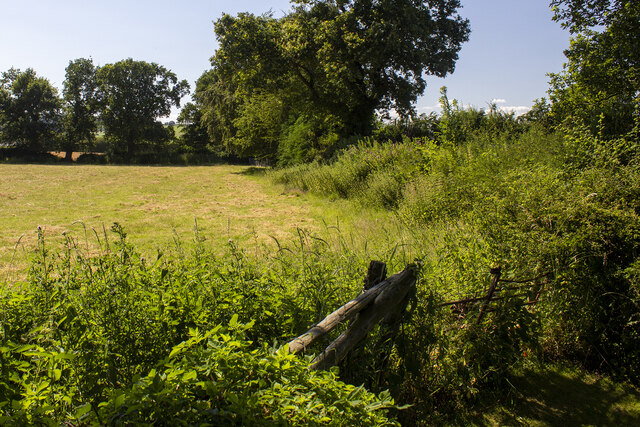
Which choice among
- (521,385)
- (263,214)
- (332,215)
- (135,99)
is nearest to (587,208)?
(521,385)

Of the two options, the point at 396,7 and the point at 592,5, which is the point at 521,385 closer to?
the point at 592,5

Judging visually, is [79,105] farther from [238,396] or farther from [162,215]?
[238,396]

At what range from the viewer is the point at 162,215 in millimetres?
11844

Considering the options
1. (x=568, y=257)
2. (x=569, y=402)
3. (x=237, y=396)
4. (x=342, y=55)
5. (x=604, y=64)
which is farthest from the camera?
(x=342, y=55)

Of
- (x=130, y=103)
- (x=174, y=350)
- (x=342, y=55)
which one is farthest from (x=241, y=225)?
(x=130, y=103)

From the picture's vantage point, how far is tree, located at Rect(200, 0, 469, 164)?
61.4 feet

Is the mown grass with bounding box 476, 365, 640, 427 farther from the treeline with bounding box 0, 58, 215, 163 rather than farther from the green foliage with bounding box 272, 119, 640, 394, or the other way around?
the treeline with bounding box 0, 58, 215, 163

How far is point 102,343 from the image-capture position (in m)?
2.11

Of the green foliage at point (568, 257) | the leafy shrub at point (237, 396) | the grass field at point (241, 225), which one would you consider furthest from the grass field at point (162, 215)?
the leafy shrub at point (237, 396)

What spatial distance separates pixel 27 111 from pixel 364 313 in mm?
56103

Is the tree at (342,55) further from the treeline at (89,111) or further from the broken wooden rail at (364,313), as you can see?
the treeline at (89,111)

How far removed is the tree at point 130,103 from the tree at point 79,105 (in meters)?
1.66

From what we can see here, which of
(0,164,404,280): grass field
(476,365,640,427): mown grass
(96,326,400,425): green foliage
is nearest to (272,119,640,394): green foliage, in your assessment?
(476,365,640,427): mown grass

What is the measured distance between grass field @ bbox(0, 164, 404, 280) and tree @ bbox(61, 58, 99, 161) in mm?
33453
